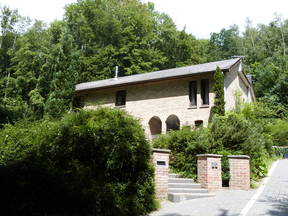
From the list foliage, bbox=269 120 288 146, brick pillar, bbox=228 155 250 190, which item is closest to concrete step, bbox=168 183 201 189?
brick pillar, bbox=228 155 250 190

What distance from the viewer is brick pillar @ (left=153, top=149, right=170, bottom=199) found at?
26.0ft

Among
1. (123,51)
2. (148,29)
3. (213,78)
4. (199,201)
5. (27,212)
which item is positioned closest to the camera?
(27,212)

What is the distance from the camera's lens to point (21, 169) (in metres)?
5.41

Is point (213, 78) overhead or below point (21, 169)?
overhead

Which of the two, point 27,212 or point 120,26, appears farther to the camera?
point 120,26

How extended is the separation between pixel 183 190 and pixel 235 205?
1853 mm

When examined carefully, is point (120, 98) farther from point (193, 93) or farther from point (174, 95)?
point (193, 93)

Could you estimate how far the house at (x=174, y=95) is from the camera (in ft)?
64.1

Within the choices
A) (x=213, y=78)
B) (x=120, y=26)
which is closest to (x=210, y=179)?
(x=213, y=78)

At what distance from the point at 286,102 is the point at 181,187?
95.7ft

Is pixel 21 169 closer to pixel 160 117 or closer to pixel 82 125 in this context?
pixel 82 125

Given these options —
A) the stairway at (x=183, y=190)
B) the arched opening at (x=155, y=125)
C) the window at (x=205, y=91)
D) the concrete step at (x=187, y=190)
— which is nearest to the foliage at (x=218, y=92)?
the window at (x=205, y=91)

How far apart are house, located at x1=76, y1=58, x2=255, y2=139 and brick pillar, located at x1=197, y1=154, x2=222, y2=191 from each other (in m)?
9.26

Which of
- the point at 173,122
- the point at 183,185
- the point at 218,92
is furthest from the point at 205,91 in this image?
the point at 183,185
